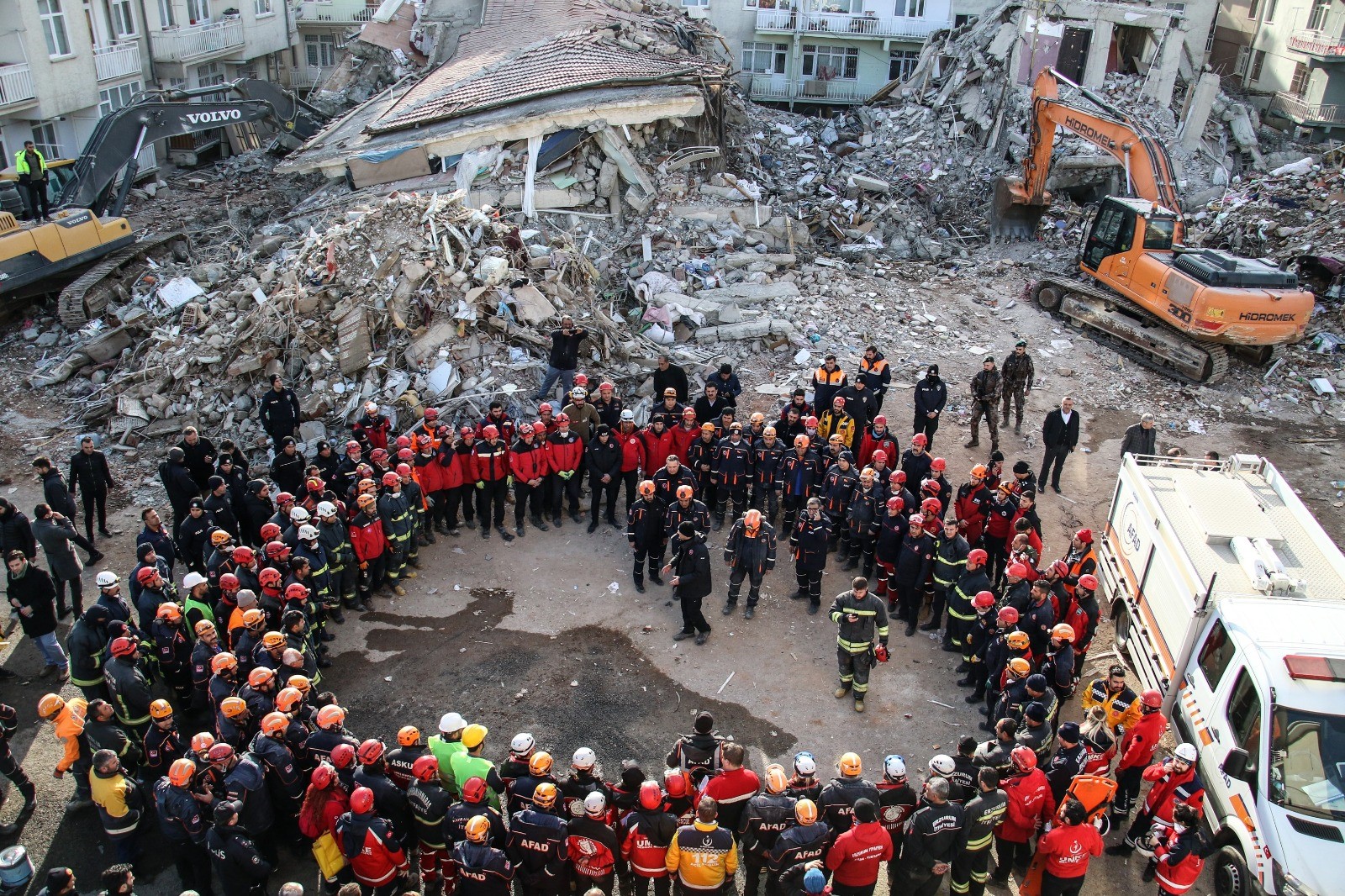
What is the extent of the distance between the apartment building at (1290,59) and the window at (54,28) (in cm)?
3506

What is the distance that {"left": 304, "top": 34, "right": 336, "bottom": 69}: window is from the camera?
121 feet

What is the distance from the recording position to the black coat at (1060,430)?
525 inches

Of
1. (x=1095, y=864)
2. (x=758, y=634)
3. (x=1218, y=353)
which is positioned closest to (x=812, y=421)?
(x=758, y=634)

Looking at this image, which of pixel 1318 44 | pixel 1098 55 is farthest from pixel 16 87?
pixel 1318 44

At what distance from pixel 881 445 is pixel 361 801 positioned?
26.5ft

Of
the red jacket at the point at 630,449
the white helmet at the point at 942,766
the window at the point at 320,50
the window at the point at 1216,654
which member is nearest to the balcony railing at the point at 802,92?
the window at the point at 320,50

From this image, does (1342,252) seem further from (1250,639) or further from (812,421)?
(1250,639)

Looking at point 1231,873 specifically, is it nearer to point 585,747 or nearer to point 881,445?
point 585,747

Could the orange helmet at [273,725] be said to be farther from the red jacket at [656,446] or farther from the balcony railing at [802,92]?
the balcony railing at [802,92]

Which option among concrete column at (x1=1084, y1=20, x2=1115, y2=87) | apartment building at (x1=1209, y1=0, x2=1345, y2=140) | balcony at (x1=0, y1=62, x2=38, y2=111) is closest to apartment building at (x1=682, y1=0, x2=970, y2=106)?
concrete column at (x1=1084, y1=20, x2=1115, y2=87)

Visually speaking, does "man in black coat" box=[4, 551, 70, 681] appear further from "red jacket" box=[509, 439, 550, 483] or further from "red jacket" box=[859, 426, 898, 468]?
"red jacket" box=[859, 426, 898, 468]

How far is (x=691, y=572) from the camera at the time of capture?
34.1ft

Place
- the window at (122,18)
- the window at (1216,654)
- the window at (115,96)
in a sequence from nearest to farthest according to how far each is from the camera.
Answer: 1. the window at (1216,654)
2. the window at (115,96)
3. the window at (122,18)

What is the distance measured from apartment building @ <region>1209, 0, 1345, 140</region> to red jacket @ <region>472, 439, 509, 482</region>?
1162 inches
